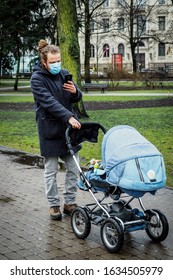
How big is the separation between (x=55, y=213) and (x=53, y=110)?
1.25m

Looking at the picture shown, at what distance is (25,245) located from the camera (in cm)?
532

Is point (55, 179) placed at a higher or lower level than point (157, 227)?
higher

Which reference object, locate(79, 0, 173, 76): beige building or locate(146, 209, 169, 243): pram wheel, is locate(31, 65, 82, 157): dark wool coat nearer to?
locate(146, 209, 169, 243): pram wheel

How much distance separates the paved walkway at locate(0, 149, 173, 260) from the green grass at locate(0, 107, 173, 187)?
1.97m

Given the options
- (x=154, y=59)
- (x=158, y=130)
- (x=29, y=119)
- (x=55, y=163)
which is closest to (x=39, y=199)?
(x=55, y=163)

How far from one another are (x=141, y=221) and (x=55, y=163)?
143cm

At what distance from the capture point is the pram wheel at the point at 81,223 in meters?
5.41

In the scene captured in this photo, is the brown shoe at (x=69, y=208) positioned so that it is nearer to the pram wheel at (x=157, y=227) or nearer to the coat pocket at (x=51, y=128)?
the coat pocket at (x=51, y=128)

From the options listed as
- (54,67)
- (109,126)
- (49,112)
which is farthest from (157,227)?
(109,126)

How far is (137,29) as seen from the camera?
56656 mm

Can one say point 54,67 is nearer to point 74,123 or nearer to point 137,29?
point 74,123

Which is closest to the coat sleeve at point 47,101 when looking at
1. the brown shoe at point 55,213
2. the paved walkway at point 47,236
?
the brown shoe at point 55,213

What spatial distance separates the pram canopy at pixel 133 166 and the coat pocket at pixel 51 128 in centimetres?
101
